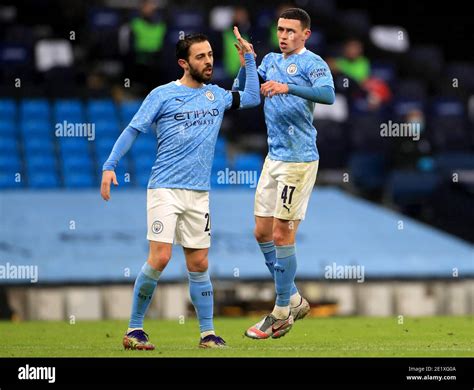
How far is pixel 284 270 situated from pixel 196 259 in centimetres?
101

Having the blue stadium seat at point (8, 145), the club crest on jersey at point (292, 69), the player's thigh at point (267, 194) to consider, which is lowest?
the player's thigh at point (267, 194)

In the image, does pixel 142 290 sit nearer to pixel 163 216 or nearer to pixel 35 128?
Result: pixel 163 216

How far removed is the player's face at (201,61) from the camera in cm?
1321

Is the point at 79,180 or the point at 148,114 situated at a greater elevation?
the point at 148,114

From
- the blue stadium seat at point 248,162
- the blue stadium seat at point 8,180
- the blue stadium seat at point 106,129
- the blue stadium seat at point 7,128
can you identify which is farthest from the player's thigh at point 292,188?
the blue stadium seat at point 7,128

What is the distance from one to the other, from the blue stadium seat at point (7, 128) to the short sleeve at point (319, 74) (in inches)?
352

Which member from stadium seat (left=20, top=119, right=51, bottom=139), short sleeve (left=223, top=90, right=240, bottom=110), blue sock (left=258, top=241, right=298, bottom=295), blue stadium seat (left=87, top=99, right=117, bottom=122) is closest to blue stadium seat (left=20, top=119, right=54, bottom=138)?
stadium seat (left=20, top=119, right=51, bottom=139)

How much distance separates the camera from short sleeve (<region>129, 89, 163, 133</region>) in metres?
13.2

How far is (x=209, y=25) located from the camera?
81.8 feet

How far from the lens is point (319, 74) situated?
539 inches

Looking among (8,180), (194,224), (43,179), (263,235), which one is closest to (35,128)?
(43,179)

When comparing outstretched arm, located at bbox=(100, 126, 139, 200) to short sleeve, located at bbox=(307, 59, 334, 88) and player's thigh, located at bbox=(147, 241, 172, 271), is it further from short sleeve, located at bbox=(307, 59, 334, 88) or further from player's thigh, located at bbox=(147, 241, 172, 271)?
short sleeve, located at bbox=(307, 59, 334, 88)

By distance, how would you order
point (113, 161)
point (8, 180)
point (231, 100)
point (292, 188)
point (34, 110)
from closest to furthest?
1. point (113, 161)
2. point (231, 100)
3. point (292, 188)
4. point (8, 180)
5. point (34, 110)

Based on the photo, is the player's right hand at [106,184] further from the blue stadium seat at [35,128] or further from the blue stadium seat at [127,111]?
the blue stadium seat at [127,111]
